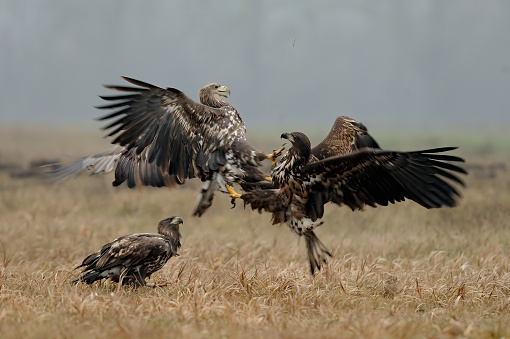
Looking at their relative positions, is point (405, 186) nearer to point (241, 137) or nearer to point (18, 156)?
point (241, 137)

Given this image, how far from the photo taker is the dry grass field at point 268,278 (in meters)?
5.25

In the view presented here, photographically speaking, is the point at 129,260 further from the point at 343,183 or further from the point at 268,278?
the point at 343,183

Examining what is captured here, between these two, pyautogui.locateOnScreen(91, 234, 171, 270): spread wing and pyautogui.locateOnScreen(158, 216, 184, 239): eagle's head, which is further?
pyautogui.locateOnScreen(158, 216, 184, 239): eagle's head

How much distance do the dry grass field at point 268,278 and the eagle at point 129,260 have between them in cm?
18

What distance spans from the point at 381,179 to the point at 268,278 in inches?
65.9

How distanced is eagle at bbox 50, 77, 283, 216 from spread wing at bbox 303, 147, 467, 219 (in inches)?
27.9

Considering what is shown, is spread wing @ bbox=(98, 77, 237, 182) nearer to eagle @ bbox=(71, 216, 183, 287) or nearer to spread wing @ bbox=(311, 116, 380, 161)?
eagle @ bbox=(71, 216, 183, 287)

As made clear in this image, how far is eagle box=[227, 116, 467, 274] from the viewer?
6082 mm

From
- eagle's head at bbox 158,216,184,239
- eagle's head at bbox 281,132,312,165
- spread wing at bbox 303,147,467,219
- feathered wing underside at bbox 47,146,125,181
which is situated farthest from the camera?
feathered wing underside at bbox 47,146,125,181

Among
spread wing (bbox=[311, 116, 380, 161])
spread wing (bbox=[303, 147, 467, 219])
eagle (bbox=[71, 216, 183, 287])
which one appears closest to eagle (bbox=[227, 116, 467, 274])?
spread wing (bbox=[303, 147, 467, 219])

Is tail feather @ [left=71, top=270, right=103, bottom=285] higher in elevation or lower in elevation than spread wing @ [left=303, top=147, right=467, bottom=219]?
lower

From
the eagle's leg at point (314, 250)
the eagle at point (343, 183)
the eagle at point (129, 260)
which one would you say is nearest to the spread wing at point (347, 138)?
the eagle at point (343, 183)

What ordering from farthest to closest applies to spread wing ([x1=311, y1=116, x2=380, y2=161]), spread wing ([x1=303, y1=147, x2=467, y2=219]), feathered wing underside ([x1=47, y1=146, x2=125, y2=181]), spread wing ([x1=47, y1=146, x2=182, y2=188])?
feathered wing underside ([x1=47, y1=146, x2=125, y2=181])
spread wing ([x1=47, y1=146, x2=182, y2=188])
spread wing ([x1=311, y1=116, x2=380, y2=161])
spread wing ([x1=303, y1=147, x2=467, y2=219])

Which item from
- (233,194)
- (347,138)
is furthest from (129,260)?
(347,138)
